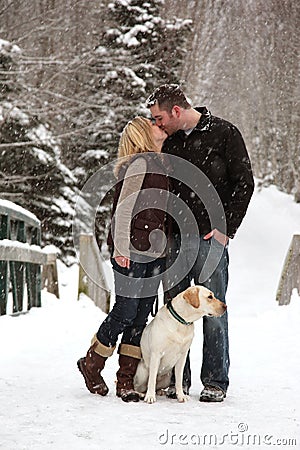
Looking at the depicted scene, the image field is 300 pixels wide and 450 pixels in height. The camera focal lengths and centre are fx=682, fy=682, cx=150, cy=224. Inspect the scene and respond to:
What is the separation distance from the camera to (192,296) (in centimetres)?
429

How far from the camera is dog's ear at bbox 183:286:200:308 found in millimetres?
4277

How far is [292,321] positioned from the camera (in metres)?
7.74

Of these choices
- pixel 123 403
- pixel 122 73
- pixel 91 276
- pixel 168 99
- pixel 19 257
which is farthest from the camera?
pixel 122 73

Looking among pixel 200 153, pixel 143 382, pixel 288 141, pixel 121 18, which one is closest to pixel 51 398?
pixel 143 382

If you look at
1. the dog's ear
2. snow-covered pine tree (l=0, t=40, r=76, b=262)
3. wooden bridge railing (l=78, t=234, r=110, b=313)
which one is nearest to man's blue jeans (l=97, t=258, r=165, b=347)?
the dog's ear

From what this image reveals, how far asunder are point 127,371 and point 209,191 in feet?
4.25

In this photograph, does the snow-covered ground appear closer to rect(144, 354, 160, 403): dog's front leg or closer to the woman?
rect(144, 354, 160, 403): dog's front leg

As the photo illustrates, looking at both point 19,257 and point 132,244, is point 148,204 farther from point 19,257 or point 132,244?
point 19,257

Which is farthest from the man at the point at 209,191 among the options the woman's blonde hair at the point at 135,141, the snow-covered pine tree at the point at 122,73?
the snow-covered pine tree at the point at 122,73

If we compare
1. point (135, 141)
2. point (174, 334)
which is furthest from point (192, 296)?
point (135, 141)

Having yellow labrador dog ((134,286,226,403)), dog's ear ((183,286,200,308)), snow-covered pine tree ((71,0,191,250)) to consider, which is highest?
snow-covered pine tree ((71,0,191,250))

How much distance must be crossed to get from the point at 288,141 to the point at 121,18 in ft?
52.2

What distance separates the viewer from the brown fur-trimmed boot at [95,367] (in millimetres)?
4324

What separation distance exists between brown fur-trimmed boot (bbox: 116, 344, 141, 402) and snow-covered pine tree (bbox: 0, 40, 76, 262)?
1077cm
